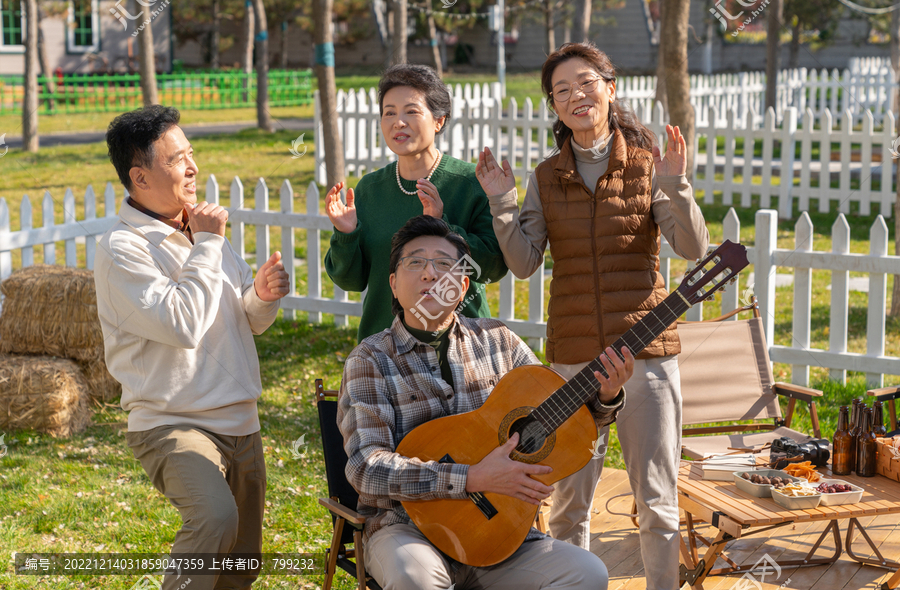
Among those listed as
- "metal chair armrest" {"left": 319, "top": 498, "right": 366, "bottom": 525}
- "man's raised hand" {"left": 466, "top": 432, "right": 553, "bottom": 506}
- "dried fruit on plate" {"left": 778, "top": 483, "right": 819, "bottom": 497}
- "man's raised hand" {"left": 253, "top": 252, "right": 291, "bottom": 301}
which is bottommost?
"dried fruit on plate" {"left": 778, "top": 483, "right": 819, "bottom": 497}

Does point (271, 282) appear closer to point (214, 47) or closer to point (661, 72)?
point (661, 72)

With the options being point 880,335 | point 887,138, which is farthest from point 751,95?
point 880,335

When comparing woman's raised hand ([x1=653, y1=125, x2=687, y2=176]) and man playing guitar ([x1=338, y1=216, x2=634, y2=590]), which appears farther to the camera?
woman's raised hand ([x1=653, y1=125, x2=687, y2=176])

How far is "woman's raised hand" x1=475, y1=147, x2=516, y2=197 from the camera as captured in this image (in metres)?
2.96

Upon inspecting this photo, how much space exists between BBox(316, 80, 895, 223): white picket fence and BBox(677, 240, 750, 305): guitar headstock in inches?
296

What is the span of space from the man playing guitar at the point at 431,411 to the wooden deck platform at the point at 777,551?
1.03 m

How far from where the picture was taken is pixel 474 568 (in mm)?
2699

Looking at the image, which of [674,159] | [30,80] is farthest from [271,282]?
[30,80]

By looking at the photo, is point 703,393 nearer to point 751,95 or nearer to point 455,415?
point 455,415

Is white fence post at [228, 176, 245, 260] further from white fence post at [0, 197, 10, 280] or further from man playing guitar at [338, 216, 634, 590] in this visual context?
man playing guitar at [338, 216, 634, 590]

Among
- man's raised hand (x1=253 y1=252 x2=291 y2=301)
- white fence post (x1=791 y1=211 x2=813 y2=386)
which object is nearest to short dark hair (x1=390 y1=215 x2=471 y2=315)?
man's raised hand (x1=253 y1=252 x2=291 y2=301)

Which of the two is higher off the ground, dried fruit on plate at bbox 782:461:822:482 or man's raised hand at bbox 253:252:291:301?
man's raised hand at bbox 253:252:291:301

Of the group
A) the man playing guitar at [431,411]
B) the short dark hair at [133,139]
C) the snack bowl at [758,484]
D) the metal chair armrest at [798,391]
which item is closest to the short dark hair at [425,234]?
the man playing guitar at [431,411]

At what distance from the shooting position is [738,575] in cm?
354
